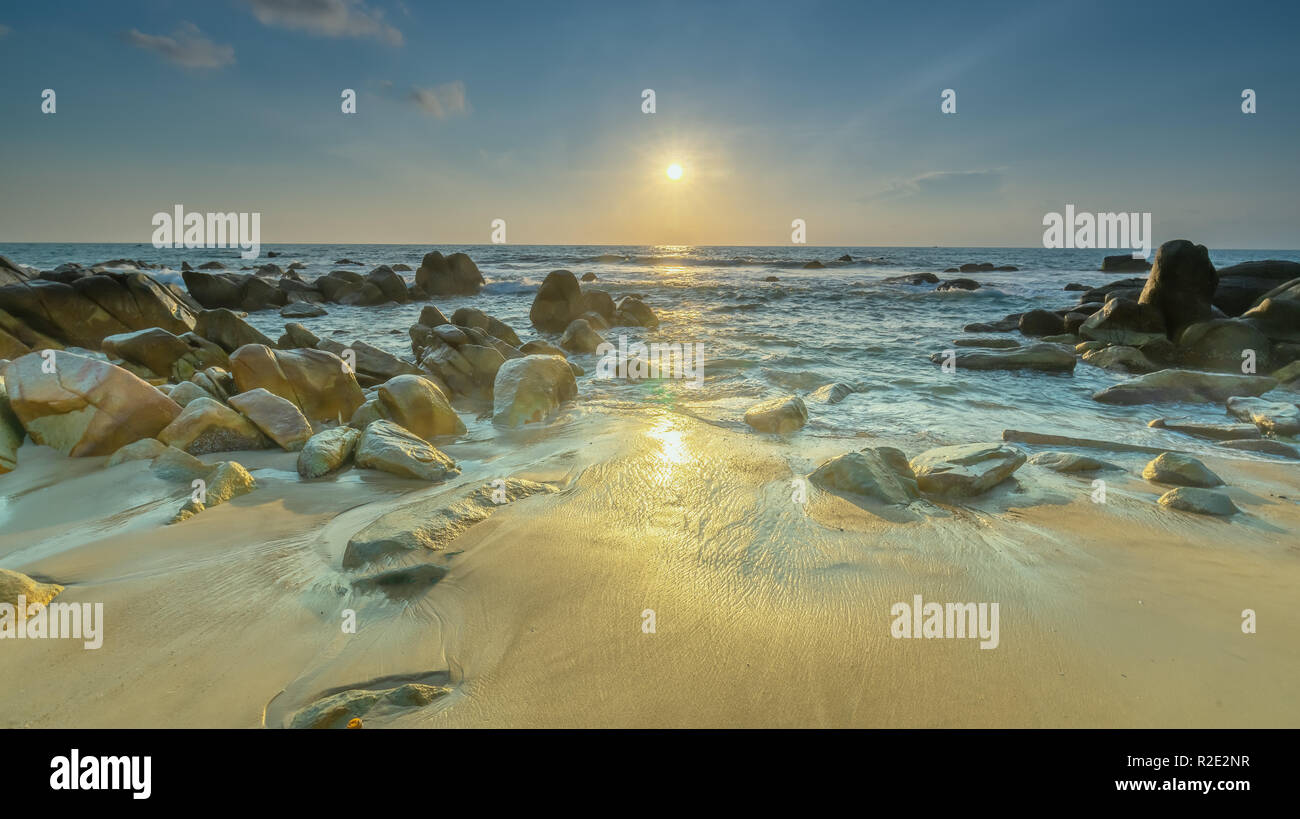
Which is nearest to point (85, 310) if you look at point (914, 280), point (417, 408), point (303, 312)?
point (417, 408)

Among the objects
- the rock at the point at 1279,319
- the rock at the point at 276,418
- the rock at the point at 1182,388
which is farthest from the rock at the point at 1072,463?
the rock at the point at 1279,319

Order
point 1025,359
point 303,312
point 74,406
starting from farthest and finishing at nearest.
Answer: point 303,312, point 1025,359, point 74,406

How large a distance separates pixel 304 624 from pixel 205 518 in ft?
4.74

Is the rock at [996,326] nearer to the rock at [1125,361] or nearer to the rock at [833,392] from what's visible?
the rock at [1125,361]

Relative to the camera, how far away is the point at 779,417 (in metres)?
5.53

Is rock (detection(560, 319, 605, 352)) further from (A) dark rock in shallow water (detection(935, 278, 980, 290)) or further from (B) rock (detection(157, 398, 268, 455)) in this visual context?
(A) dark rock in shallow water (detection(935, 278, 980, 290))

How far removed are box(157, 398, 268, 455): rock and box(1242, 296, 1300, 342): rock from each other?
1371 cm

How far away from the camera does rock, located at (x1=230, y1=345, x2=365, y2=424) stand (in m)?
5.44

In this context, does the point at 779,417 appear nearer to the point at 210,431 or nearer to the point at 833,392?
the point at 833,392

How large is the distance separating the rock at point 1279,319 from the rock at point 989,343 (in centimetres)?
325

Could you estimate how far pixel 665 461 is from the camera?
450 cm

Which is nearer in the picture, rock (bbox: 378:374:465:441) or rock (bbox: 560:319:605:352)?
rock (bbox: 378:374:465:441)

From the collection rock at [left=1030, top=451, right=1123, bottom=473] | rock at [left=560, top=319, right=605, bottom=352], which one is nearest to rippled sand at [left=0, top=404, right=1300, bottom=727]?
rock at [left=1030, top=451, right=1123, bottom=473]

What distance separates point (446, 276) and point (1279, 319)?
2327cm
